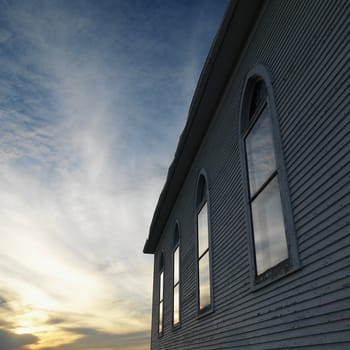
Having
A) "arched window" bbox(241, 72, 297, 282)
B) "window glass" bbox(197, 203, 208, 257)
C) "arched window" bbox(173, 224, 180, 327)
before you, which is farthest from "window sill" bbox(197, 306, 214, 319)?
"arched window" bbox(173, 224, 180, 327)

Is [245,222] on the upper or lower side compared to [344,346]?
upper

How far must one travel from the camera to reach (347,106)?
3971 mm

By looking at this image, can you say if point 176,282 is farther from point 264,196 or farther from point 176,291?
point 264,196

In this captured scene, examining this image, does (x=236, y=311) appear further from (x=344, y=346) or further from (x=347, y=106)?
(x=347, y=106)

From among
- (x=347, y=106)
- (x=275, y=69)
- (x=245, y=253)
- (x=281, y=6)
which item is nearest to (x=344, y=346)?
(x=347, y=106)

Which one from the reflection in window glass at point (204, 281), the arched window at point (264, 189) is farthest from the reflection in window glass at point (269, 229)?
the reflection in window glass at point (204, 281)

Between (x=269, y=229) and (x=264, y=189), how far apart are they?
27.9 inches

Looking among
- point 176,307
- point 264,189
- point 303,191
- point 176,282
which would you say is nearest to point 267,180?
point 264,189

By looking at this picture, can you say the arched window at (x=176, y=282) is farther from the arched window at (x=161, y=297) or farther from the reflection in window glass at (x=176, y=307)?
the arched window at (x=161, y=297)

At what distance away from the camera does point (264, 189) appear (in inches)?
239

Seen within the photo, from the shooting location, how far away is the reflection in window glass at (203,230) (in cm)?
992

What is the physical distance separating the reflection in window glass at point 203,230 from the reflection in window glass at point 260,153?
11.3ft

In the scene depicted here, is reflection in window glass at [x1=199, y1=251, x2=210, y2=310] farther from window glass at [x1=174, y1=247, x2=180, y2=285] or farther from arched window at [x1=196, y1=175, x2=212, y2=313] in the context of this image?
window glass at [x1=174, y1=247, x2=180, y2=285]

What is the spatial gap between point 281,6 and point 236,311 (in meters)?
5.46
